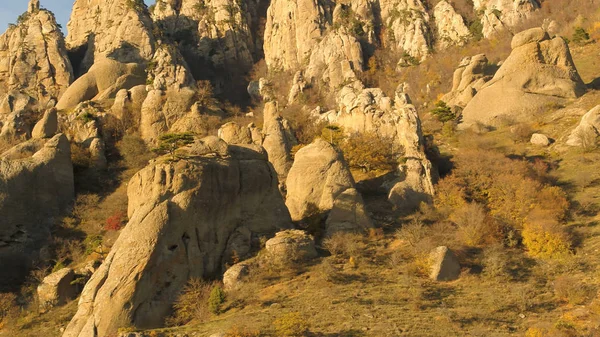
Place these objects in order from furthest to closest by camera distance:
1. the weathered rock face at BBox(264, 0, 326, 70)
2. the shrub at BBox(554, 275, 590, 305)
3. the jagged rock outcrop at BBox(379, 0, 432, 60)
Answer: the weathered rock face at BBox(264, 0, 326, 70) → the jagged rock outcrop at BBox(379, 0, 432, 60) → the shrub at BBox(554, 275, 590, 305)

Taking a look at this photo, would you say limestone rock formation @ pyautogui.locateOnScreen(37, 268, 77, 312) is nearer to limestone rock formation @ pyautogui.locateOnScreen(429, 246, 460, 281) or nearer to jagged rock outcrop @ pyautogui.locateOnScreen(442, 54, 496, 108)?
limestone rock formation @ pyautogui.locateOnScreen(429, 246, 460, 281)

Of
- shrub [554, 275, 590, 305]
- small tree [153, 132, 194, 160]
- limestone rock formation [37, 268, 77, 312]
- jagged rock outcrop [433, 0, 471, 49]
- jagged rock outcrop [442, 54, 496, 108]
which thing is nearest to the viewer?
shrub [554, 275, 590, 305]

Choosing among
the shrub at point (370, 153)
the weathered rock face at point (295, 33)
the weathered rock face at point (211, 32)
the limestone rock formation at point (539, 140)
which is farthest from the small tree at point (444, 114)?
the weathered rock face at point (211, 32)

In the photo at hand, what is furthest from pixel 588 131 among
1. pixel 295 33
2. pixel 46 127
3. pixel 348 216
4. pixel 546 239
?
pixel 295 33

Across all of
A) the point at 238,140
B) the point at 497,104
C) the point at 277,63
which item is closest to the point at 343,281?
the point at 238,140

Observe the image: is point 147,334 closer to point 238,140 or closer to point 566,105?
point 238,140

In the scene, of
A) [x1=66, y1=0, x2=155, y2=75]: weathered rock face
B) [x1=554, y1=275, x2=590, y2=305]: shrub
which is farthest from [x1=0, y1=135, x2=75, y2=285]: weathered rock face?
[x1=66, y1=0, x2=155, y2=75]: weathered rock face

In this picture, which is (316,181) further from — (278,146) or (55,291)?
(55,291)
